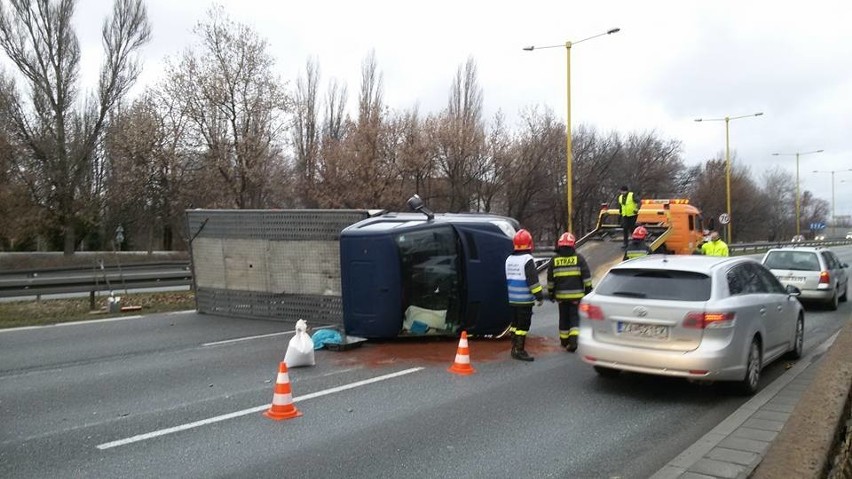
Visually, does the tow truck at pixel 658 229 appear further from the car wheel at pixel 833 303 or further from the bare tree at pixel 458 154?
the bare tree at pixel 458 154

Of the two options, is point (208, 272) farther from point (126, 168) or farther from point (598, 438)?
point (126, 168)

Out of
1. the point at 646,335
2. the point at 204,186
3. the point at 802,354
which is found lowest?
the point at 802,354

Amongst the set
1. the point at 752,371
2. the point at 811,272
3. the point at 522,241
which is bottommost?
the point at 752,371

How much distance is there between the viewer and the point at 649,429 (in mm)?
5727

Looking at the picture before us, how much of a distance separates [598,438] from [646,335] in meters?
1.59

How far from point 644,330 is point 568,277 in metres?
2.49

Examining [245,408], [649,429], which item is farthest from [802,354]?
[245,408]

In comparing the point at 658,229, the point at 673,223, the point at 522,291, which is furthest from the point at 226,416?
the point at 673,223

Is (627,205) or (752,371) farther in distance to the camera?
(627,205)

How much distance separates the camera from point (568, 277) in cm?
909

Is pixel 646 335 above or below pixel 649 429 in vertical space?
above

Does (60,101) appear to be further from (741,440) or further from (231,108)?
(741,440)

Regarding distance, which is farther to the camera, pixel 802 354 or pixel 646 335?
pixel 802 354

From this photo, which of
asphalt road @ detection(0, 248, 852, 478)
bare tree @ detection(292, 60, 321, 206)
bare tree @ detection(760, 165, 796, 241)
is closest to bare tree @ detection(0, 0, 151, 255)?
bare tree @ detection(292, 60, 321, 206)
